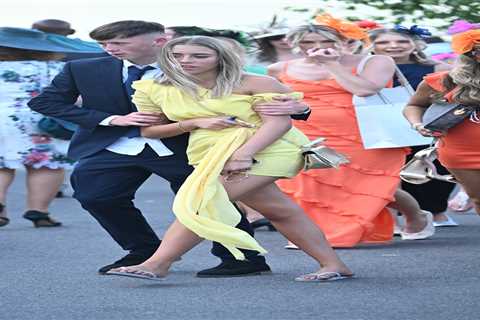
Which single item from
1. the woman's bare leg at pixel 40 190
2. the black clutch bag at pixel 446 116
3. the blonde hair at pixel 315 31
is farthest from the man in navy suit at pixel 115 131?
the woman's bare leg at pixel 40 190

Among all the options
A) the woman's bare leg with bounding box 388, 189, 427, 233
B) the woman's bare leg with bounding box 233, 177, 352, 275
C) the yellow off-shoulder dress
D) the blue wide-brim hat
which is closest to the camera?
the yellow off-shoulder dress

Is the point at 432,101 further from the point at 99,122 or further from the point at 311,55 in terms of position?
the point at 99,122

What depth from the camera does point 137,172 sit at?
8.35 meters

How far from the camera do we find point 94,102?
8.28 meters

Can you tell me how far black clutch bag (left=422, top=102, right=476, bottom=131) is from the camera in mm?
8594

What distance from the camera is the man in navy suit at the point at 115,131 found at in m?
8.20

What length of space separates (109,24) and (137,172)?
794 mm

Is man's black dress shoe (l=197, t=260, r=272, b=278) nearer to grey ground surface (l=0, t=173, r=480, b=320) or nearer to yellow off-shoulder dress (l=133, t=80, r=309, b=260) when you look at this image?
grey ground surface (l=0, t=173, r=480, b=320)

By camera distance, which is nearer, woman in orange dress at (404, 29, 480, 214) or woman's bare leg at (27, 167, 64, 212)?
woman in orange dress at (404, 29, 480, 214)

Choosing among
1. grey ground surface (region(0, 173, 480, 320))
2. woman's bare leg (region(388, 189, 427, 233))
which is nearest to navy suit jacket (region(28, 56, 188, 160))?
grey ground surface (region(0, 173, 480, 320))

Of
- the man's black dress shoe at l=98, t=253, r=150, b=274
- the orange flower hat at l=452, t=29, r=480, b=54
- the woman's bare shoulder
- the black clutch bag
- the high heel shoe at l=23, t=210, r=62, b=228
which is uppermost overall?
the orange flower hat at l=452, t=29, r=480, b=54

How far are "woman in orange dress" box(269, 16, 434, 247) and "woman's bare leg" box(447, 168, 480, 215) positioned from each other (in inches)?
40.5

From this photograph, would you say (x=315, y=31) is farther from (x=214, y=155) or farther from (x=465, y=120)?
(x=214, y=155)

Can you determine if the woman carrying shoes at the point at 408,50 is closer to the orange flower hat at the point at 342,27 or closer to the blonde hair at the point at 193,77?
the orange flower hat at the point at 342,27
